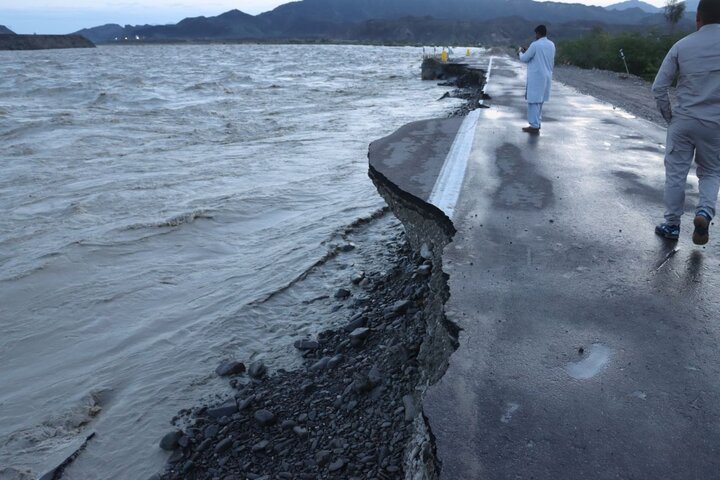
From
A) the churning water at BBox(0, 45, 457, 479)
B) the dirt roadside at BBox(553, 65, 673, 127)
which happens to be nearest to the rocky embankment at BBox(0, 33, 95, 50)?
the churning water at BBox(0, 45, 457, 479)

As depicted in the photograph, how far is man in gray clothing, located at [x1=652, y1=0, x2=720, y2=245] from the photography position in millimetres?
4523

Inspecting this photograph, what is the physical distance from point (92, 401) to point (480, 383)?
3441 mm

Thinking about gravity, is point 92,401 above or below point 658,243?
below

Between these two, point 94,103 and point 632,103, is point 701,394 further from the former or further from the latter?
point 94,103

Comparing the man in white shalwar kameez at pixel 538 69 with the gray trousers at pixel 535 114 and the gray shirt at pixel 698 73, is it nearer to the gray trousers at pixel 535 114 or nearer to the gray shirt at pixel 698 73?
the gray trousers at pixel 535 114

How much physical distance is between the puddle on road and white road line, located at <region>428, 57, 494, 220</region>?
2.65 metres

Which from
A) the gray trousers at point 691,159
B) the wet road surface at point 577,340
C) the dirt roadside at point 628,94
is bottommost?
the dirt roadside at point 628,94

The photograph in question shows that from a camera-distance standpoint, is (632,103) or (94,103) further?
(94,103)

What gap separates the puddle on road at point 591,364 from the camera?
10.4 ft

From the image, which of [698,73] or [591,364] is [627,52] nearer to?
[698,73]

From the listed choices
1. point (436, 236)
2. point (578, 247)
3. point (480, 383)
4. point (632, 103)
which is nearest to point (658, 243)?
point (578, 247)

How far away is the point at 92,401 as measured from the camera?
4797 mm

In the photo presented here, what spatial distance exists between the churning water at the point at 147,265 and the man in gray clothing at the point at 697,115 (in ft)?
11.4

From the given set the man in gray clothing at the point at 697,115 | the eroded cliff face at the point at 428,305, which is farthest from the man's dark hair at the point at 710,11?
the eroded cliff face at the point at 428,305
